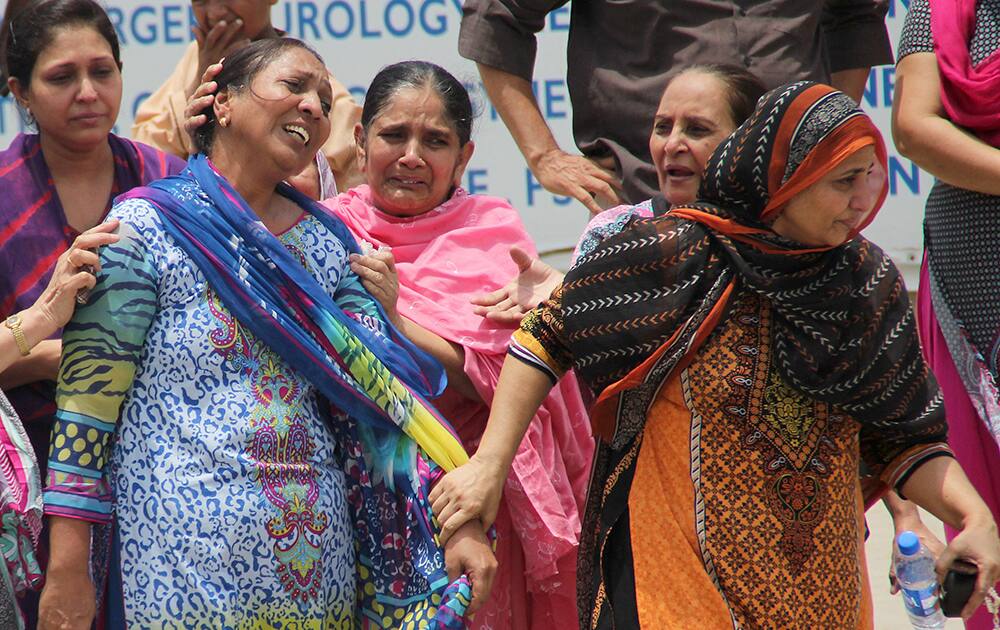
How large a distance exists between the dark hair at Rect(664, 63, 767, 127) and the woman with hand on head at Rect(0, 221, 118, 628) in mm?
1348

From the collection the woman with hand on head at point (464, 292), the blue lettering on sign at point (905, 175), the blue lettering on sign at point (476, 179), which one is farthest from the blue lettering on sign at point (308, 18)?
the woman with hand on head at point (464, 292)

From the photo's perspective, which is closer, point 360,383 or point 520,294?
point 360,383

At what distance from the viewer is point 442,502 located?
9.57 ft

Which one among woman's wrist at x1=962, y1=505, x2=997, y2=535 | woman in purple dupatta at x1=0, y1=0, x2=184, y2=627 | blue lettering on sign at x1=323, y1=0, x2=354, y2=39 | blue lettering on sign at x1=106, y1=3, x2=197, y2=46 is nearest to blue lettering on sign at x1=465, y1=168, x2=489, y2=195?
blue lettering on sign at x1=323, y1=0, x2=354, y2=39

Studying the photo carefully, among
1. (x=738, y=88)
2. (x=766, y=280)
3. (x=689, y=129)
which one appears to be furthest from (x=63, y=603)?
(x=738, y=88)

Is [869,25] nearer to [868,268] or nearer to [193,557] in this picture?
[868,268]

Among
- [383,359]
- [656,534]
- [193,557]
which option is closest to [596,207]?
[383,359]

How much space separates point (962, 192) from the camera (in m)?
3.79

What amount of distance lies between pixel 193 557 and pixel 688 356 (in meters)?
1.04

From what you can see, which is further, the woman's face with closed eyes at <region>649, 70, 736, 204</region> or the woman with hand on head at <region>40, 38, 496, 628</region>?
the woman's face with closed eyes at <region>649, 70, 736, 204</region>

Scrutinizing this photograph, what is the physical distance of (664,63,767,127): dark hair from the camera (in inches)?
126

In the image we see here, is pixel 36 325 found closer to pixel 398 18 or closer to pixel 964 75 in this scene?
pixel 964 75

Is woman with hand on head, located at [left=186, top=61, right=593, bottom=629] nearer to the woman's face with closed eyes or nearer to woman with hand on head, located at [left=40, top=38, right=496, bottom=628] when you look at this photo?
woman with hand on head, located at [left=40, top=38, right=496, bottom=628]

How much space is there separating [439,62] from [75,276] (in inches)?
167
